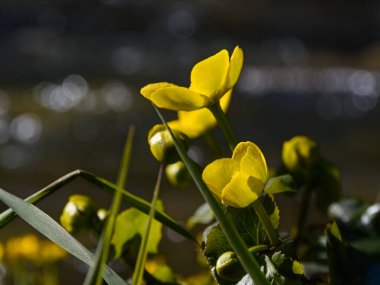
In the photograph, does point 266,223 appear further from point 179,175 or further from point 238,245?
point 179,175

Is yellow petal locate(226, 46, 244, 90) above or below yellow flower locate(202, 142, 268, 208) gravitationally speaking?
above

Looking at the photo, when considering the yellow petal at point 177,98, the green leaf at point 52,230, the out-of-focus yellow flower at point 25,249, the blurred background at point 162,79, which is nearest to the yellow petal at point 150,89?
the yellow petal at point 177,98

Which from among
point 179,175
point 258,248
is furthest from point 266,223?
point 179,175

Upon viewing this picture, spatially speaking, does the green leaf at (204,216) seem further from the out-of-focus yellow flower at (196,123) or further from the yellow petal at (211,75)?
the yellow petal at (211,75)

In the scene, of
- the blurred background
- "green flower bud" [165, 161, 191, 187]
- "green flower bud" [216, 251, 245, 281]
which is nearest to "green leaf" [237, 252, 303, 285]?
"green flower bud" [216, 251, 245, 281]

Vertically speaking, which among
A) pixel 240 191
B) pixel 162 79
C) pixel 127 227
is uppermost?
pixel 240 191

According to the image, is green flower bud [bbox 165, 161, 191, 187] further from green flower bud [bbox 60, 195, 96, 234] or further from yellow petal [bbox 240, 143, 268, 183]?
yellow petal [bbox 240, 143, 268, 183]
